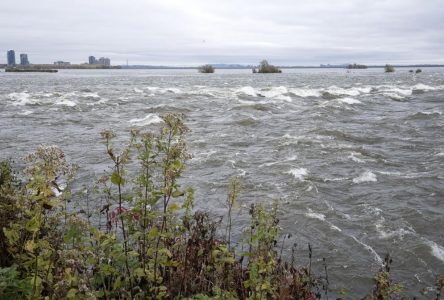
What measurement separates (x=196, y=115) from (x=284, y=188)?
13.2m

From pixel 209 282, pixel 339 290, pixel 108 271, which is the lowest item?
pixel 339 290

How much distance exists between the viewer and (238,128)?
18.8 meters

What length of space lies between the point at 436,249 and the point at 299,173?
4.64m

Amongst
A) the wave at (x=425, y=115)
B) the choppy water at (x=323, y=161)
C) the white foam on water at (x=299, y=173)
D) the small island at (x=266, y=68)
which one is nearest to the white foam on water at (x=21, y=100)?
the choppy water at (x=323, y=161)

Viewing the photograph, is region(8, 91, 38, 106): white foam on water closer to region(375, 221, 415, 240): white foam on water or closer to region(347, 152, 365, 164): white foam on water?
region(347, 152, 365, 164): white foam on water

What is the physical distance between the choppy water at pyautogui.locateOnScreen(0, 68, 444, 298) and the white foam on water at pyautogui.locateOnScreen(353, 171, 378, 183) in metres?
0.03

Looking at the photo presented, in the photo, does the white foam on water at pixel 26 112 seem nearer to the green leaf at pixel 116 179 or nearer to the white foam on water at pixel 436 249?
the white foam on water at pixel 436 249

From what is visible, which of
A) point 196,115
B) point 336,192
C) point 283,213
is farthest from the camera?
point 196,115

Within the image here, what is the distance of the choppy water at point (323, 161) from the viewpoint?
7.14 meters

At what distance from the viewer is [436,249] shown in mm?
6934

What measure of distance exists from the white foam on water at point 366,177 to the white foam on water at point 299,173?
1.26 meters

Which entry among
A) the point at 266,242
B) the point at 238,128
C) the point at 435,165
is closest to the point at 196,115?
the point at 238,128

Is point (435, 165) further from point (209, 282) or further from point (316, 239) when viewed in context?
point (209, 282)

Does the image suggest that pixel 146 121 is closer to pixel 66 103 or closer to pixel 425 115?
pixel 66 103
